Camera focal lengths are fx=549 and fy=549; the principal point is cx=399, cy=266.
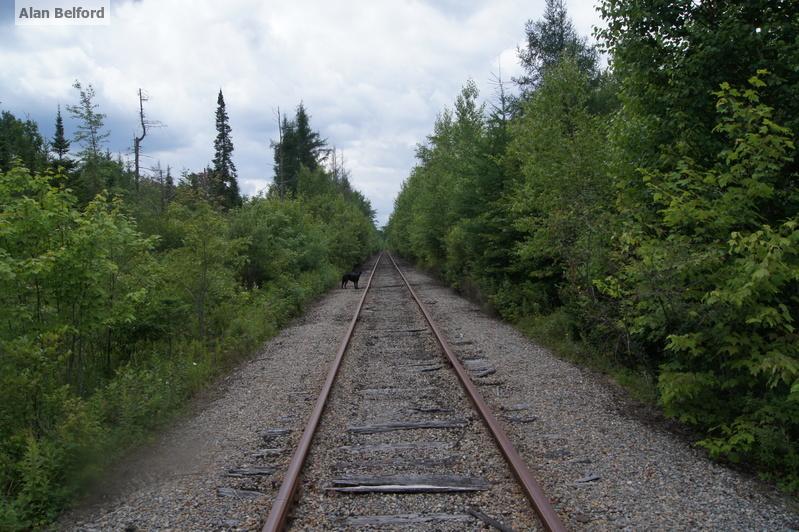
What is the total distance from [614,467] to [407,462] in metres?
1.87

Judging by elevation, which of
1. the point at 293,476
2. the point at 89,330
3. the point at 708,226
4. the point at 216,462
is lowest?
the point at 216,462

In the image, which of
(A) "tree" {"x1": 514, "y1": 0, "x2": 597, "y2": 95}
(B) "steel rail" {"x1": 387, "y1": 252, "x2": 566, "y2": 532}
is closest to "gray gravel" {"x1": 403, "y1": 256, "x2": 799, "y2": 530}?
(B) "steel rail" {"x1": 387, "y1": 252, "x2": 566, "y2": 532}

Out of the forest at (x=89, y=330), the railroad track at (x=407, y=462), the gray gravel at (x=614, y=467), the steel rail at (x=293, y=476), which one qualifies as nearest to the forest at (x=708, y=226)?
the gray gravel at (x=614, y=467)

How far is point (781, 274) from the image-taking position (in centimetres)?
464

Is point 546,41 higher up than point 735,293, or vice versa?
point 546,41

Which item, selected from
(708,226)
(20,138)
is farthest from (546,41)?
(20,138)

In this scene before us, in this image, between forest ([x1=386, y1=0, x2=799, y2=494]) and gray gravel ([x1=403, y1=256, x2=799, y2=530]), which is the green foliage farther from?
gray gravel ([x1=403, y1=256, x2=799, y2=530])

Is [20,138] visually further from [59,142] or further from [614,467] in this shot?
[614,467]

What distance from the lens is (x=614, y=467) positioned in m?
4.95

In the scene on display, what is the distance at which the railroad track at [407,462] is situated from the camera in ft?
13.4

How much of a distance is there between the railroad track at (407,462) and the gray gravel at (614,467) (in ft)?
1.08

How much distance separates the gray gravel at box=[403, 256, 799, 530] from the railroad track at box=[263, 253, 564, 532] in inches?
13.0

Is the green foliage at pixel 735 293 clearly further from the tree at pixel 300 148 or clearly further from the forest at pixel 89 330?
the tree at pixel 300 148

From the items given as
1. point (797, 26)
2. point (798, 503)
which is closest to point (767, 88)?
point (797, 26)
